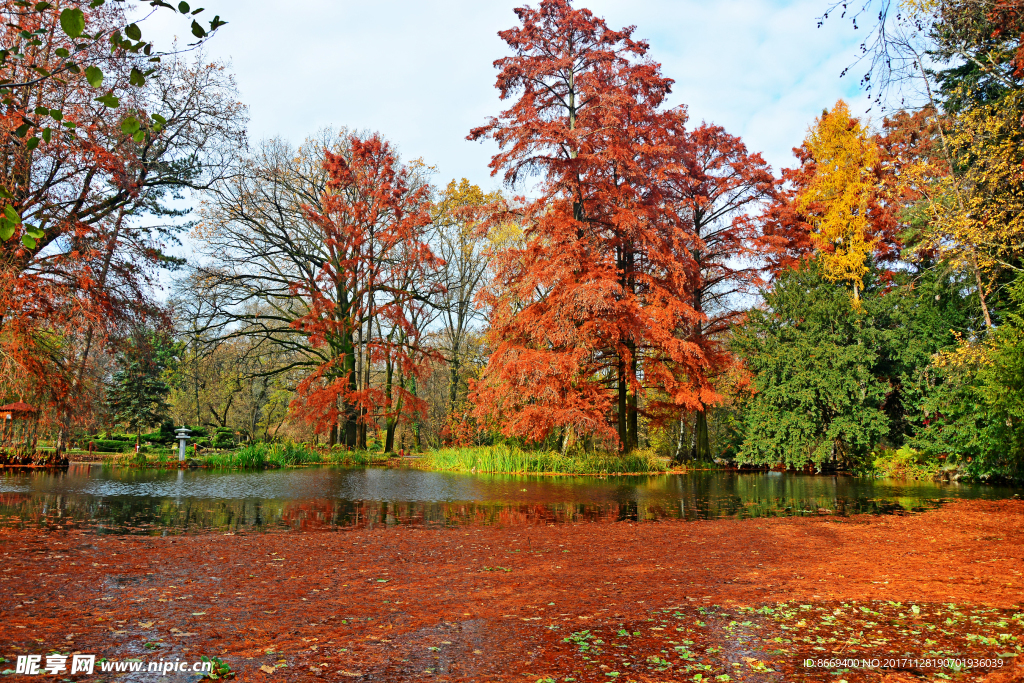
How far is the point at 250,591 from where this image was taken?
188 inches

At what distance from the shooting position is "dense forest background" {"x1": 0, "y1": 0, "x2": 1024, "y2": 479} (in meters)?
14.5

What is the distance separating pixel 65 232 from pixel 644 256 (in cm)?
1708

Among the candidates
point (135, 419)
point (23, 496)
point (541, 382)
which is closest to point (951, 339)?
point (541, 382)

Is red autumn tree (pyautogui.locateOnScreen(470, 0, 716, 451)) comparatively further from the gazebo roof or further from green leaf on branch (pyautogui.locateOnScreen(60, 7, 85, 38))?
green leaf on branch (pyautogui.locateOnScreen(60, 7, 85, 38))

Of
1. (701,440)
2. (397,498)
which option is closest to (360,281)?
(701,440)

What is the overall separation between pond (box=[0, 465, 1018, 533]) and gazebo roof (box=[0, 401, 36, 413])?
154cm

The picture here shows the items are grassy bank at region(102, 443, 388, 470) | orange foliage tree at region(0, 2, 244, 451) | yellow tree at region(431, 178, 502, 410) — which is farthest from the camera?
yellow tree at region(431, 178, 502, 410)

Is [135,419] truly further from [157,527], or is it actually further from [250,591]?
[250,591]

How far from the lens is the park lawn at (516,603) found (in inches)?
134

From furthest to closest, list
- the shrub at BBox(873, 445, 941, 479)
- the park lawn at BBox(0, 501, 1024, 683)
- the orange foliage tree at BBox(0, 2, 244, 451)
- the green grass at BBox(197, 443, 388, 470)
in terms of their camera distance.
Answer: the green grass at BBox(197, 443, 388, 470), the shrub at BBox(873, 445, 941, 479), the orange foliage tree at BBox(0, 2, 244, 451), the park lawn at BBox(0, 501, 1024, 683)

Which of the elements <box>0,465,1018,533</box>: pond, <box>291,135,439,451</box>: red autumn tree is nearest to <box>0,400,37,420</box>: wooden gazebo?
<box>0,465,1018,533</box>: pond

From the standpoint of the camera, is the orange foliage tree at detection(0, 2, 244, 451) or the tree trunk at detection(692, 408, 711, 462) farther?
the tree trunk at detection(692, 408, 711, 462)

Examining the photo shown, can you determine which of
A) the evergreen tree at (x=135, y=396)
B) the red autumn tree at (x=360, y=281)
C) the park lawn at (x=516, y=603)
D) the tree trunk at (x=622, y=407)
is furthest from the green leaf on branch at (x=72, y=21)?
the evergreen tree at (x=135, y=396)

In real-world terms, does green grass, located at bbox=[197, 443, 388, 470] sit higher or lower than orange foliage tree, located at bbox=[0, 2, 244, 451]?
lower
